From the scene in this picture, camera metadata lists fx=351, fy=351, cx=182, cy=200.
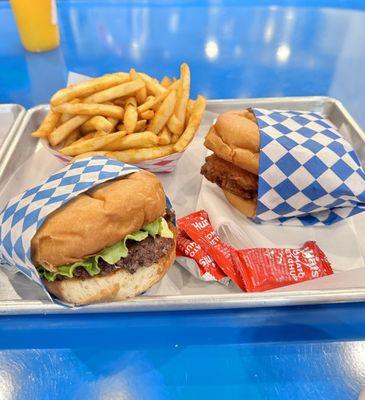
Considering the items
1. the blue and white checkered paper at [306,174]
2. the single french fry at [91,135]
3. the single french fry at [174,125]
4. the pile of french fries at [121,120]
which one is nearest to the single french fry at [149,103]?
the pile of french fries at [121,120]

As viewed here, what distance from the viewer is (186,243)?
4.40 feet

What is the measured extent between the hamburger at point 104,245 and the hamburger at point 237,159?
1.40 feet

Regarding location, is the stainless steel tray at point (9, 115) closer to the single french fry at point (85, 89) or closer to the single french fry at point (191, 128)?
the single french fry at point (85, 89)

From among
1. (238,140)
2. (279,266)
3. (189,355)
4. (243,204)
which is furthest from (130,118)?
(189,355)

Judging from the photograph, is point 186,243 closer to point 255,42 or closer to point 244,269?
point 244,269

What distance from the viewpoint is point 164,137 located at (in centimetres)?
164

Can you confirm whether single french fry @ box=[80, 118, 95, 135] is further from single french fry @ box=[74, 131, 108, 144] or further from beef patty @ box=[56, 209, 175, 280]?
beef patty @ box=[56, 209, 175, 280]

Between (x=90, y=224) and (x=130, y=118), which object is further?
(x=130, y=118)

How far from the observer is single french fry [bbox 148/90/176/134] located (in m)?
1.63

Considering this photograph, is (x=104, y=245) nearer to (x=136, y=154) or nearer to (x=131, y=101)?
(x=136, y=154)

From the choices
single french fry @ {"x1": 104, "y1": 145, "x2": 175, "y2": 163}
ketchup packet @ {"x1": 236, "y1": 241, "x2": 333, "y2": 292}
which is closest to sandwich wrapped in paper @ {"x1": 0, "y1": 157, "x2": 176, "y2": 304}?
ketchup packet @ {"x1": 236, "y1": 241, "x2": 333, "y2": 292}

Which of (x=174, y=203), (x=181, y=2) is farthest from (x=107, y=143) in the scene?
(x=181, y=2)

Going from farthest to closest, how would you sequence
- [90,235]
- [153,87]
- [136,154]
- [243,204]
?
[153,87]
[136,154]
[243,204]
[90,235]

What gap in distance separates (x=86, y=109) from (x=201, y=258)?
870 millimetres
